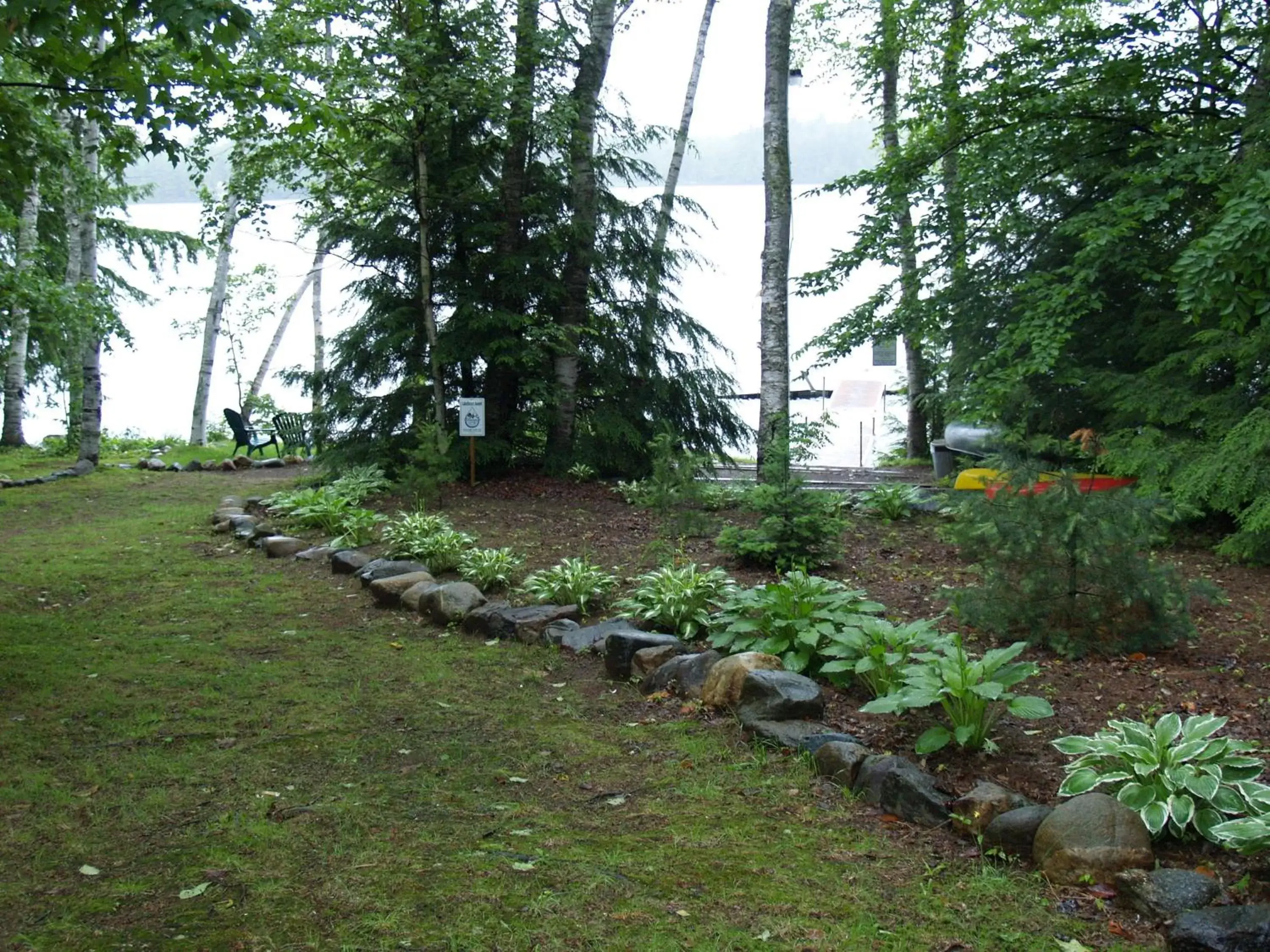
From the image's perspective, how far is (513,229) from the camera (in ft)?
37.6

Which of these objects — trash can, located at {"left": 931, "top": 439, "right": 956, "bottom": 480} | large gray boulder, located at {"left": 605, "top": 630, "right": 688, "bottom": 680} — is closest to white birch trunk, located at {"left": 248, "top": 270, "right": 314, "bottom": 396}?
trash can, located at {"left": 931, "top": 439, "right": 956, "bottom": 480}

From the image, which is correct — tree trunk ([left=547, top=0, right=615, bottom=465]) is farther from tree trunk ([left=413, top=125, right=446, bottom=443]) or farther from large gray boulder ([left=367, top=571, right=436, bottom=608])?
large gray boulder ([left=367, top=571, right=436, bottom=608])

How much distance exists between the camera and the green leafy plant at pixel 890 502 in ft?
28.8

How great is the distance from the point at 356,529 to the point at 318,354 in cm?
1232

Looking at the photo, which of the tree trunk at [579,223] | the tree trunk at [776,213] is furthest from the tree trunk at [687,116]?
the tree trunk at [776,213]

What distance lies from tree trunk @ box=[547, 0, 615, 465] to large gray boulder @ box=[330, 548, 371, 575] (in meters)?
3.70

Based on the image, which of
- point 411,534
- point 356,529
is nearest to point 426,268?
point 356,529

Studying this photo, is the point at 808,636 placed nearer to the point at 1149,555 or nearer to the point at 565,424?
the point at 1149,555

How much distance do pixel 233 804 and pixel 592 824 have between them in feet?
4.23

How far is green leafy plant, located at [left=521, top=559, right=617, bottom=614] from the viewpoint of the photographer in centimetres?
645

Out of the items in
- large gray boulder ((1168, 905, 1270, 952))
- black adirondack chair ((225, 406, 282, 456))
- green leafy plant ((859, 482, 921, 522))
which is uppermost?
black adirondack chair ((225, 406, 282, 456))

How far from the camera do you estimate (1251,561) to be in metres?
7.10

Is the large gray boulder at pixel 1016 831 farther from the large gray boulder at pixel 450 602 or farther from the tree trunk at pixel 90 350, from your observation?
the tree trunk at pixel 90 350

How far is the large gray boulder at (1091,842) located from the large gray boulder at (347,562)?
5.66m
